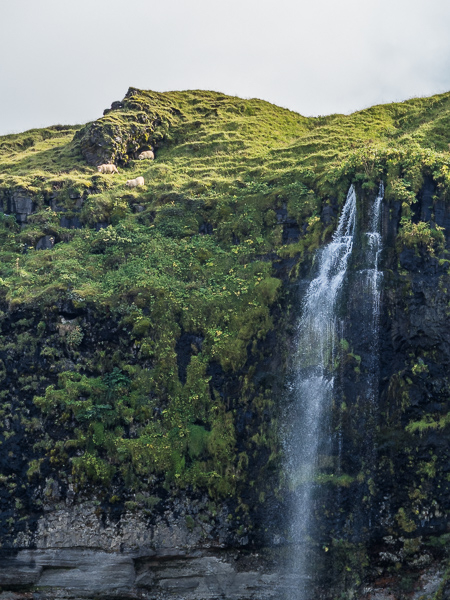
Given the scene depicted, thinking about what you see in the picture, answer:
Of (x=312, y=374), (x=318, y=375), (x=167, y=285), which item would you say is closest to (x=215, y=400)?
(x=312, y=374)

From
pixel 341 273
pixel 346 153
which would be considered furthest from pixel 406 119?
pixel 341 273

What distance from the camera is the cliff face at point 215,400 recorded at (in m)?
19.7

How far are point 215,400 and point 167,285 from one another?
17.9ft

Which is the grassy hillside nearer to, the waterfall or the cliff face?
the cliff face

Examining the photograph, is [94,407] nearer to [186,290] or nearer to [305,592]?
[186,290]

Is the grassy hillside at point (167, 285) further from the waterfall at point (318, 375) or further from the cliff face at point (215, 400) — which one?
the waterfall at point (318, 375)

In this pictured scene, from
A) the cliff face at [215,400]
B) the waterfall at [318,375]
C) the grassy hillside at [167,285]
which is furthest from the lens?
the grassy hillside at [167,285]

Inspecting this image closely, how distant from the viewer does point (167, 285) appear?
25.1 metres

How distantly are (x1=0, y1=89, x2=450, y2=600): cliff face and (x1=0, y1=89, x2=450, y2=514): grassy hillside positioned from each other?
0.26ft

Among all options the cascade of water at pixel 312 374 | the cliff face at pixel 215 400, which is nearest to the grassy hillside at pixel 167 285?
the cliff face at pixel 215 400

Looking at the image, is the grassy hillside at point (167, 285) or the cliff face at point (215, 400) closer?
the cliff face at point (215, 400)

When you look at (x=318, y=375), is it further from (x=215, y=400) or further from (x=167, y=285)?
(x=167, y=285)

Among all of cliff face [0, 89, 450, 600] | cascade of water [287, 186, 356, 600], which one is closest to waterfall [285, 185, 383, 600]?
cascade of water [287, 186, 356, 600]

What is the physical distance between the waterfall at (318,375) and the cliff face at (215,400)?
30 centimetres
